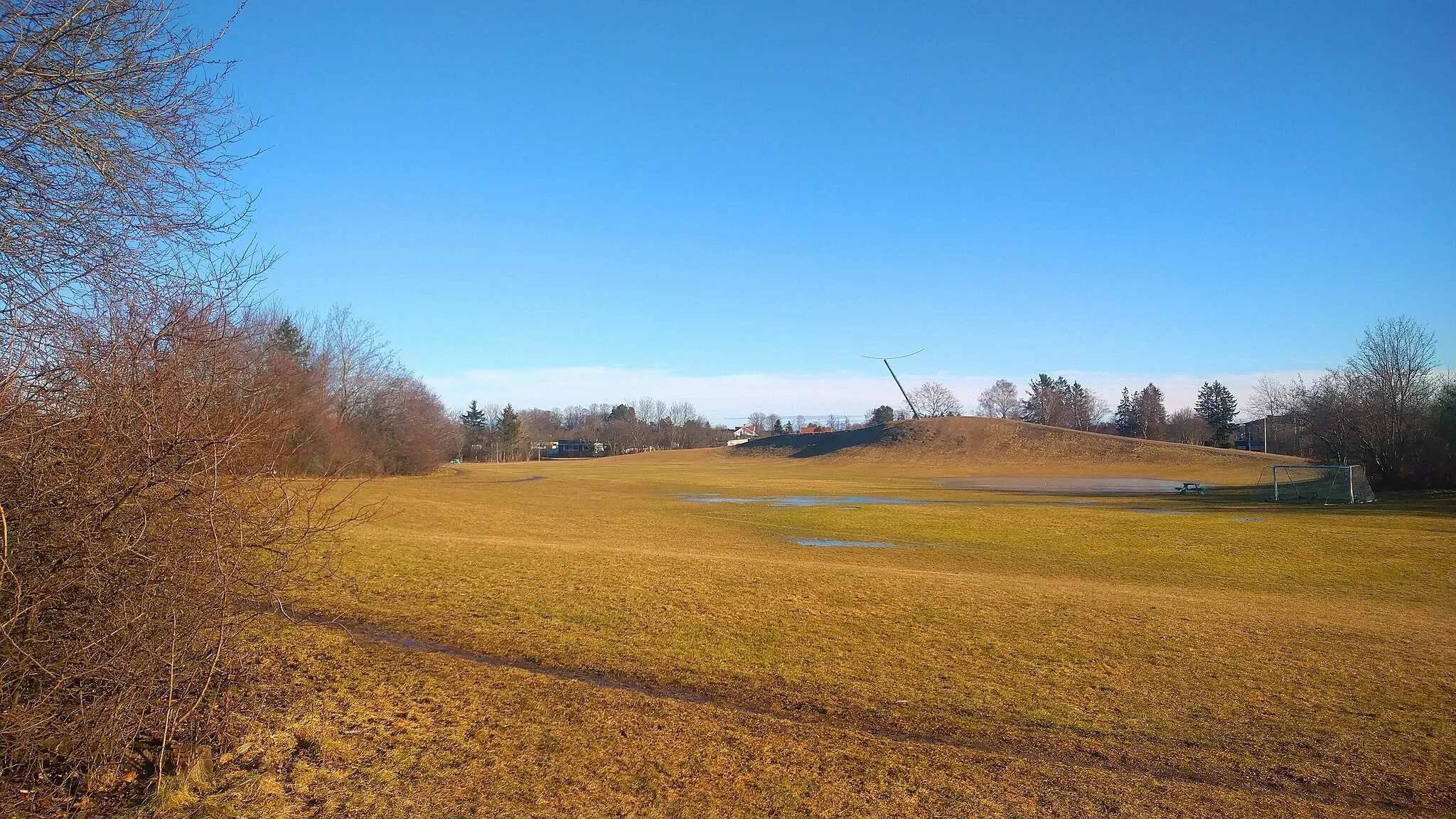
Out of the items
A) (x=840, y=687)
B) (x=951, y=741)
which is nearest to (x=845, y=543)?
(x=840, y=687)

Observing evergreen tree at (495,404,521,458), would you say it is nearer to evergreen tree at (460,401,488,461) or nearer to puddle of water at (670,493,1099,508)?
evergreen tree at (460,401,488,461)

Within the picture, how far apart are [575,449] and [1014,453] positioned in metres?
102

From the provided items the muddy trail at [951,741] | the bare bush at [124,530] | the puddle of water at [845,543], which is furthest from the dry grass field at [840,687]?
the puddle of water at [845,543]

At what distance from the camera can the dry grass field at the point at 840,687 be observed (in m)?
5.79

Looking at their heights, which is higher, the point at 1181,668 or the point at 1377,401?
the point at 1377,401

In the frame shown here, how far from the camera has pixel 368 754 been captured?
20.2 feet

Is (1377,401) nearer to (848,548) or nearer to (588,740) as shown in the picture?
(848,548)

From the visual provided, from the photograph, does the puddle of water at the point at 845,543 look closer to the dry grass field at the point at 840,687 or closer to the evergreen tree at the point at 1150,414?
the dry grass field at the point at 840,687

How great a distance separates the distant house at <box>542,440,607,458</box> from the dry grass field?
5691 inches

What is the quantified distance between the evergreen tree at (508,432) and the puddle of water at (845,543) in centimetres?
11857

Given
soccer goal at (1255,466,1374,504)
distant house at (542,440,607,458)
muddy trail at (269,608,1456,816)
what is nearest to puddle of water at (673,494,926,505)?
soccer goal at (1255,466,1374,504)

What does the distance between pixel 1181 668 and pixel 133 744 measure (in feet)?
34.5

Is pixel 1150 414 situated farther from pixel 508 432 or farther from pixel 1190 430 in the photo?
pixel 508 432

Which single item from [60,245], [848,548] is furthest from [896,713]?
[848,548]
